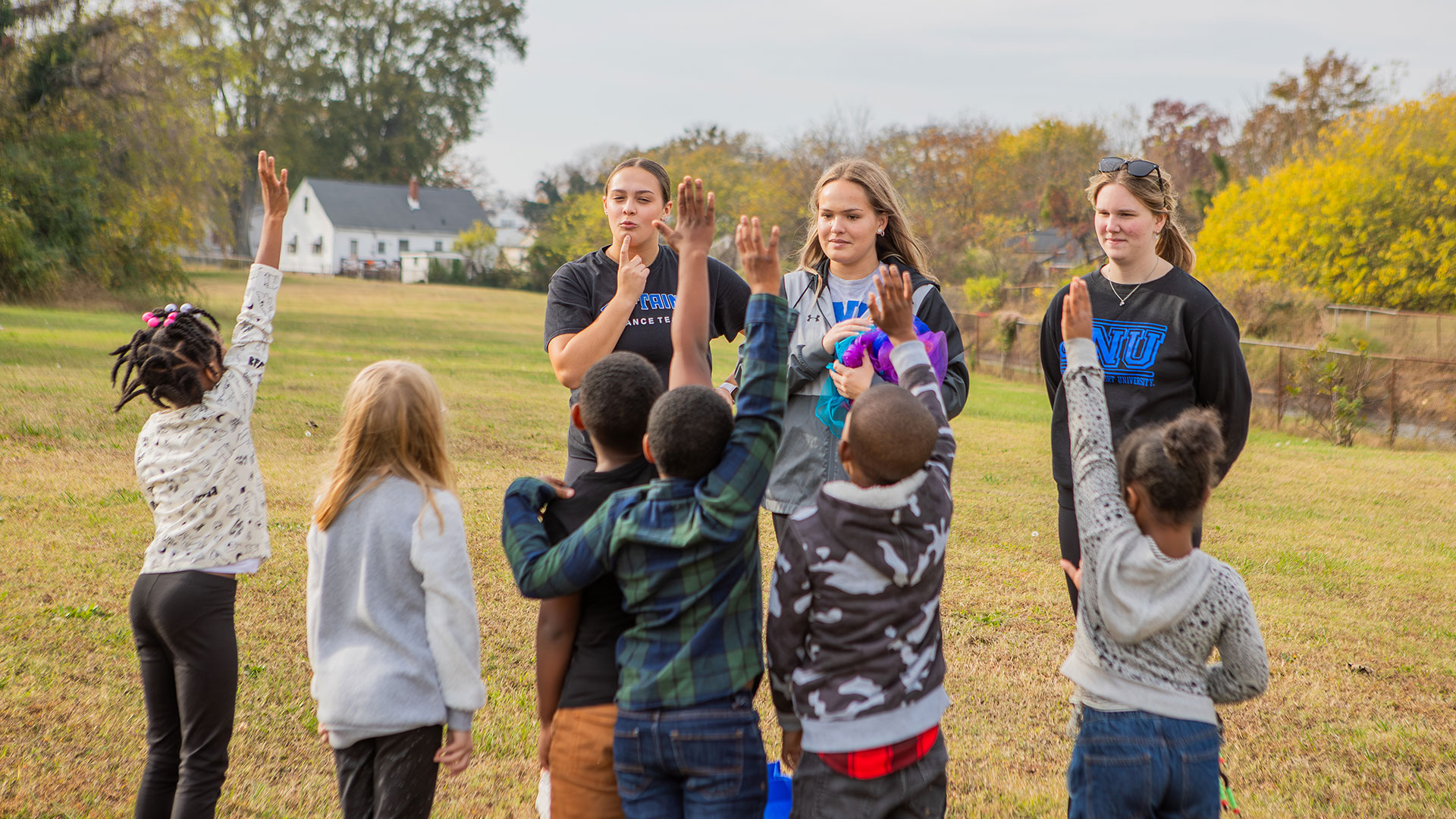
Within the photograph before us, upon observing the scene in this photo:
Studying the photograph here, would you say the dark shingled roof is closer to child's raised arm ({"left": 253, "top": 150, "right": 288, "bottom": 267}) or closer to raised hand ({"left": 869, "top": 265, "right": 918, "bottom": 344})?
child's raised arm ({"left": 253, "top": 150, "right": 288, "bottom": 267})

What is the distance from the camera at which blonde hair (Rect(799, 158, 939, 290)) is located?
313 cm

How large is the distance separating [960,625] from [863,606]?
3.65 meters

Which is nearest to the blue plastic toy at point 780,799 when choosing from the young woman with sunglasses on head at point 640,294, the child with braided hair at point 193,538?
the young woman with sunglasses on head at point 640,294

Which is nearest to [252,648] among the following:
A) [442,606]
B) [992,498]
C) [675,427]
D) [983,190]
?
[442,606]

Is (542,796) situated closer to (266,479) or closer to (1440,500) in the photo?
(266,479)

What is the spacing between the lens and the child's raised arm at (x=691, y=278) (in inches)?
103

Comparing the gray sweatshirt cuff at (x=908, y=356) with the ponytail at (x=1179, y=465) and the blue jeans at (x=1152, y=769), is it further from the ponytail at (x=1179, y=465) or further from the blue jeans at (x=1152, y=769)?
the blue jeans at (x=1152, y=769)

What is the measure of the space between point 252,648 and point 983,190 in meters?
41.5

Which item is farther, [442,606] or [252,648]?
[252,648]

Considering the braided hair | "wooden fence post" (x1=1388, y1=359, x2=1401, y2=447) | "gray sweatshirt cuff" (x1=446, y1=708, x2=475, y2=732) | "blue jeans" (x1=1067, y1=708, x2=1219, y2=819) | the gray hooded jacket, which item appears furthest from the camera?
"wooden fence post" (x1=1388, y1=359, x2=1401, y2=447)

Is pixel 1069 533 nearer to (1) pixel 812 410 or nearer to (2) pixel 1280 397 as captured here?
(1) pixel 812 410

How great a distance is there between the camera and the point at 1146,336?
3.17 metres

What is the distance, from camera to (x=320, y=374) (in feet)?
49.0

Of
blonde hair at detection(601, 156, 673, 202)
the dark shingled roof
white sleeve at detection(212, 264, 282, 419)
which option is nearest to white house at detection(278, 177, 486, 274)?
the dark shingled roof
